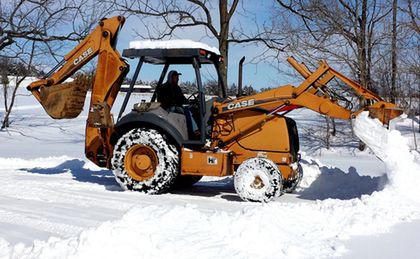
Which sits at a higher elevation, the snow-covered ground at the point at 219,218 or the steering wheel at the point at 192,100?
Answer: the steering wheel at the point at 192,100

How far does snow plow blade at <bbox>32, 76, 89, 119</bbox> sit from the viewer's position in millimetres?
8383

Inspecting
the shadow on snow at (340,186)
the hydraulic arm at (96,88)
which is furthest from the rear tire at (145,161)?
the shadow on snow at (340,186)

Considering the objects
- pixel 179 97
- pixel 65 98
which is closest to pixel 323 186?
pixel 179 97

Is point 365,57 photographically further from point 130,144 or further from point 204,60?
point 130,144

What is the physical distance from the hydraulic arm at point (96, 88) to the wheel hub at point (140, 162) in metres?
0.65

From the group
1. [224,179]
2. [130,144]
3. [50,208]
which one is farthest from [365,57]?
[50,208]

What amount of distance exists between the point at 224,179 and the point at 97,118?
9.44 ft

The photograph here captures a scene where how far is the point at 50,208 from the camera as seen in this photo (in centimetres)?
628

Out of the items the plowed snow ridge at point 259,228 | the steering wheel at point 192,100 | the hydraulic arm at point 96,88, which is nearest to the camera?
the plowed snow ridge at point 259,228

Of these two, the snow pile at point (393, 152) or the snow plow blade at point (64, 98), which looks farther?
the snow plow blade at point (64, 98)

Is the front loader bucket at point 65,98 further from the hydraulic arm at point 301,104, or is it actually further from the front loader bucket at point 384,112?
the front loader bucket at point 384,112

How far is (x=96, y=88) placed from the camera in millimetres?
8266

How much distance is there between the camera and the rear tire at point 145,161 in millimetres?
7438

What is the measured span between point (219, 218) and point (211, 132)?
9.40ft
